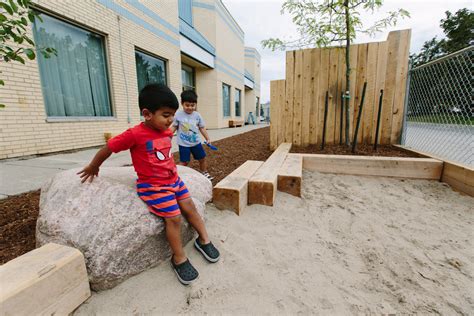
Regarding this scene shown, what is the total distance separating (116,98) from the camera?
677cm

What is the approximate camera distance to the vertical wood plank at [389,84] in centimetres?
443

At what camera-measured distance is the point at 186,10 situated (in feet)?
38.3

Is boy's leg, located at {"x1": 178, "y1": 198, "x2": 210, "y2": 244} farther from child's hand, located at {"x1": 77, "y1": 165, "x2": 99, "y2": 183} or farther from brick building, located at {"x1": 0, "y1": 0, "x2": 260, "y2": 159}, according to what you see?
brick building, located at {"x1": 0, "y1": 0, "x2": 260, "y2": 159}

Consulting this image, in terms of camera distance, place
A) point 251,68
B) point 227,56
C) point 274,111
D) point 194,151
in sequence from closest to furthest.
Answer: point 194,151
point 274,111
point 227,56
point 251,68

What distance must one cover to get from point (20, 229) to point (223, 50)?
14.7m

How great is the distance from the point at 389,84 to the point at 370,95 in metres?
0.38

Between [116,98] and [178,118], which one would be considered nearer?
[178,118]

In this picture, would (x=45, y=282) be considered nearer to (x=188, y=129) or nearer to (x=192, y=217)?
(x=192, y=217)

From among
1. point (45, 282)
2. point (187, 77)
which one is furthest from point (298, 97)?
point (187, 77)

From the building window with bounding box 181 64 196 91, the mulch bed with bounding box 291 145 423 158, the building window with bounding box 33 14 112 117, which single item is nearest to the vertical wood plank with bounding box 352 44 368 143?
the mulch bed with bounding box 291 145 423 158

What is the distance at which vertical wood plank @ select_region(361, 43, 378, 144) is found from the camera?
454 centimetres

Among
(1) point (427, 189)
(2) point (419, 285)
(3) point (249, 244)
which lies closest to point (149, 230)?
(3) point (249, 244)

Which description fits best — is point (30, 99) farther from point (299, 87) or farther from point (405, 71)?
point (405, 71)

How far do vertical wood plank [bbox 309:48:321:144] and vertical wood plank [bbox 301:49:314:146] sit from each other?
0.14 ft
